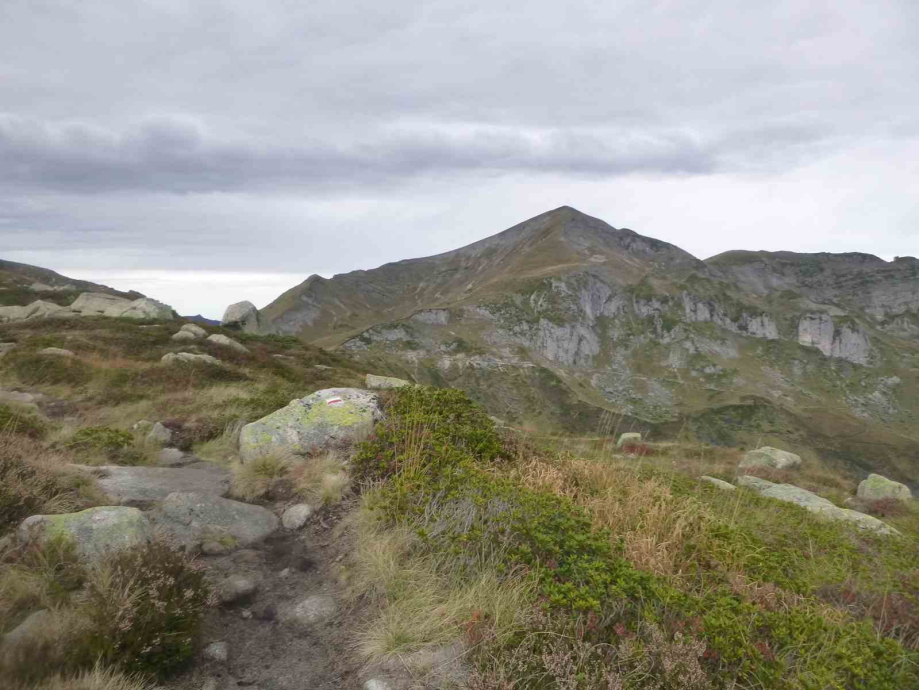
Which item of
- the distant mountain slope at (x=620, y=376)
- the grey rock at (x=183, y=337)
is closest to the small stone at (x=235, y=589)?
the grey rock at (x=183, y=337)

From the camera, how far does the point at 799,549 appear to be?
6113mm

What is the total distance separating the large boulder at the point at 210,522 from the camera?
545cm

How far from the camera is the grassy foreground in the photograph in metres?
3.51

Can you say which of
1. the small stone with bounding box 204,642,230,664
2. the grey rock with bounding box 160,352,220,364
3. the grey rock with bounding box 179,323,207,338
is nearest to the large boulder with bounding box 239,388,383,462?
the small stone with bounding box 204,642,230,664

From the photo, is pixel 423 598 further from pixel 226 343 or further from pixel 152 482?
pixel 226 343

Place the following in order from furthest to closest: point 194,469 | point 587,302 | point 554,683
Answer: point 587,302, point 194,469, point 554,683

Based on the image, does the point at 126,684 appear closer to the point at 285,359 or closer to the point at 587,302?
the point at 285,359

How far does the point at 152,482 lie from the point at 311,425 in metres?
2.44

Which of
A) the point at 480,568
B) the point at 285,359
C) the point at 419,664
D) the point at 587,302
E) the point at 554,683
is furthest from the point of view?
the point at 587,302

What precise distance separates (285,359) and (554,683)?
2519 cm

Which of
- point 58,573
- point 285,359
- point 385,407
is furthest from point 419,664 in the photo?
point 285,359

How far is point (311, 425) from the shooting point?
28.2ft

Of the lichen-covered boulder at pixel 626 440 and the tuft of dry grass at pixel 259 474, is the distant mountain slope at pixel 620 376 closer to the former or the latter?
the lichen-covered boulder at pixel 626 440

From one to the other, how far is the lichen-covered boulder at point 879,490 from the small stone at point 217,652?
19013 millimetres
